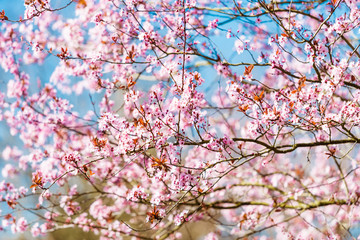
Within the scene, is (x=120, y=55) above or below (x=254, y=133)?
above

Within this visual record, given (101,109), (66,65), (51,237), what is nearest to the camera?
(66,65)

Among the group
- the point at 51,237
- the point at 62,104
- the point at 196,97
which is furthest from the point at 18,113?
the point at 51,237

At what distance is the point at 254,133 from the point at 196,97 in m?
0.69

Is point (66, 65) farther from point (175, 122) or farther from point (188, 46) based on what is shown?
point (175, 122)

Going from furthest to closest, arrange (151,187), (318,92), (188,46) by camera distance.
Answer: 1. (151,187)
2. (188,46)
3. (318,92)

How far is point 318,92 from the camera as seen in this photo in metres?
3.48

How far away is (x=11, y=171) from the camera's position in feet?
26.6

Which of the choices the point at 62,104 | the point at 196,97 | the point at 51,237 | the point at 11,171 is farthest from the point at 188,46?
the point at 51,237

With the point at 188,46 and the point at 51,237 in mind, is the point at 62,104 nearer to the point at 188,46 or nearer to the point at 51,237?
the point at 188,46

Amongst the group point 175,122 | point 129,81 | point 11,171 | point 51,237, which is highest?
point 51,237

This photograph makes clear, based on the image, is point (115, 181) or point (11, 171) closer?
point (115, 181)

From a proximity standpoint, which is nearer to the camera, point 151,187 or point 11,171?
point 151,187

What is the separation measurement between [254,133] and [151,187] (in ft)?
10.9

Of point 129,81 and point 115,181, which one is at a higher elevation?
point 115,181
